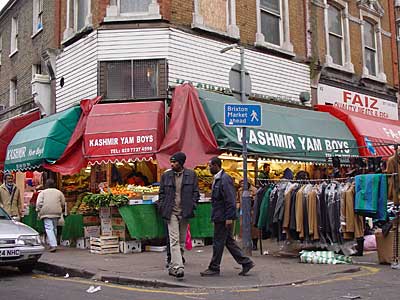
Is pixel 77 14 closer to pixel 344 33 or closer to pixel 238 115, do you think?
pixel 238 115

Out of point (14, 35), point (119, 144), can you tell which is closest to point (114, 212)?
point (119, 144)

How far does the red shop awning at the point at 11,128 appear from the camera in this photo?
53.3 ft

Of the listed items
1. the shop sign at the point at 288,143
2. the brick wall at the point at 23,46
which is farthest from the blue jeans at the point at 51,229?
the brick wall at the point at 23,46

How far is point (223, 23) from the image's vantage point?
1459cm

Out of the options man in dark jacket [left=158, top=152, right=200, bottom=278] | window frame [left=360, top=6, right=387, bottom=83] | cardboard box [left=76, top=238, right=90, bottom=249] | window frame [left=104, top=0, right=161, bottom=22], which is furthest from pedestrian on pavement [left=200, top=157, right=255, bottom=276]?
window frame [left=360, top=6, right=387, bottom=83]

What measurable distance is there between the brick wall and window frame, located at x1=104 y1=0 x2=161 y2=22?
10.0ft

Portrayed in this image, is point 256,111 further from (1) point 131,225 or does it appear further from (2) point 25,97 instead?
(2) point 25,97

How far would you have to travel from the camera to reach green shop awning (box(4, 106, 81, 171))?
13133mm

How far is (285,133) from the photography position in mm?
13844

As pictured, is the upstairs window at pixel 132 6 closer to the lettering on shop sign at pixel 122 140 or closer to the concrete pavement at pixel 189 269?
the lettering on shop sign at pixel 122 140

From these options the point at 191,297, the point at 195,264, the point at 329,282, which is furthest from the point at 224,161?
the point at 191,297

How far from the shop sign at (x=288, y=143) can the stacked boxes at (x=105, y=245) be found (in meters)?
3.67

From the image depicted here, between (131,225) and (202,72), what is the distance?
478cm

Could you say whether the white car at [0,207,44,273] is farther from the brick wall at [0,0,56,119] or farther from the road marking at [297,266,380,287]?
the brick wall at [0,0,56,119]
